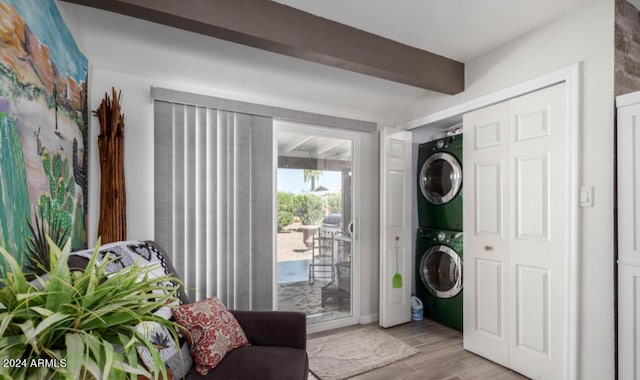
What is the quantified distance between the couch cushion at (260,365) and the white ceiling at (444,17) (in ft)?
6.49

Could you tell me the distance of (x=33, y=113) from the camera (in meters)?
1.20

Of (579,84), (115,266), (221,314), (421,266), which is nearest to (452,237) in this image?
(421,266)

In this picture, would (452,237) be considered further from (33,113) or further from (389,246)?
(33,113)

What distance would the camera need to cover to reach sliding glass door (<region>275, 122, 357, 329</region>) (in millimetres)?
2945

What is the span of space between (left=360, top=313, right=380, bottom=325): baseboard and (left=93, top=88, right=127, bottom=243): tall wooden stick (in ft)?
7.57

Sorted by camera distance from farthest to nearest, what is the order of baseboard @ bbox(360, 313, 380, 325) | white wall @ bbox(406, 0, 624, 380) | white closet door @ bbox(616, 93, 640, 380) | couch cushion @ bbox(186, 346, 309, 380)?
baseboard @ bbox(360, 313, 380, 325) < white wall @ bbox(406, 0, 624, 380) < white closet door @ bbox(616, 93, 640, 380) < couch cushion @ bbox(186, 346, 309, 380)

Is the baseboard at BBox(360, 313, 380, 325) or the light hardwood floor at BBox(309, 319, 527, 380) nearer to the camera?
the light hardwood floor at BBox(309, 319, 527, 380)

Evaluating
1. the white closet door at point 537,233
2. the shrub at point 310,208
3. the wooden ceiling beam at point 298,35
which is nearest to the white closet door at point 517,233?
the white closet door at point 537,233

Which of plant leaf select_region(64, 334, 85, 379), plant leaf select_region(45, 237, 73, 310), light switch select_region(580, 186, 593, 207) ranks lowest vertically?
plant leaf select_region(64, 334, 85, 379)

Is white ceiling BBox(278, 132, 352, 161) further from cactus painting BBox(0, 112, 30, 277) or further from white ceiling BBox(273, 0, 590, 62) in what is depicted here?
cactus painting BBox(0, 112, 30, 277)

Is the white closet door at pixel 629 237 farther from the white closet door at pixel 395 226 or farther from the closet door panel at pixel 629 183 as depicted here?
the white closet door at pixel 395 226

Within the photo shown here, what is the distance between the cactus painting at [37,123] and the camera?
1.02 metres

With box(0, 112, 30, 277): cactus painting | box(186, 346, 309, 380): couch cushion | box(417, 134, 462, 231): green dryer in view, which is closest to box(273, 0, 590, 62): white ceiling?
box(417, 134, 462, 231): green dryer

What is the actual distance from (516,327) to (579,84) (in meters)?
1.71
